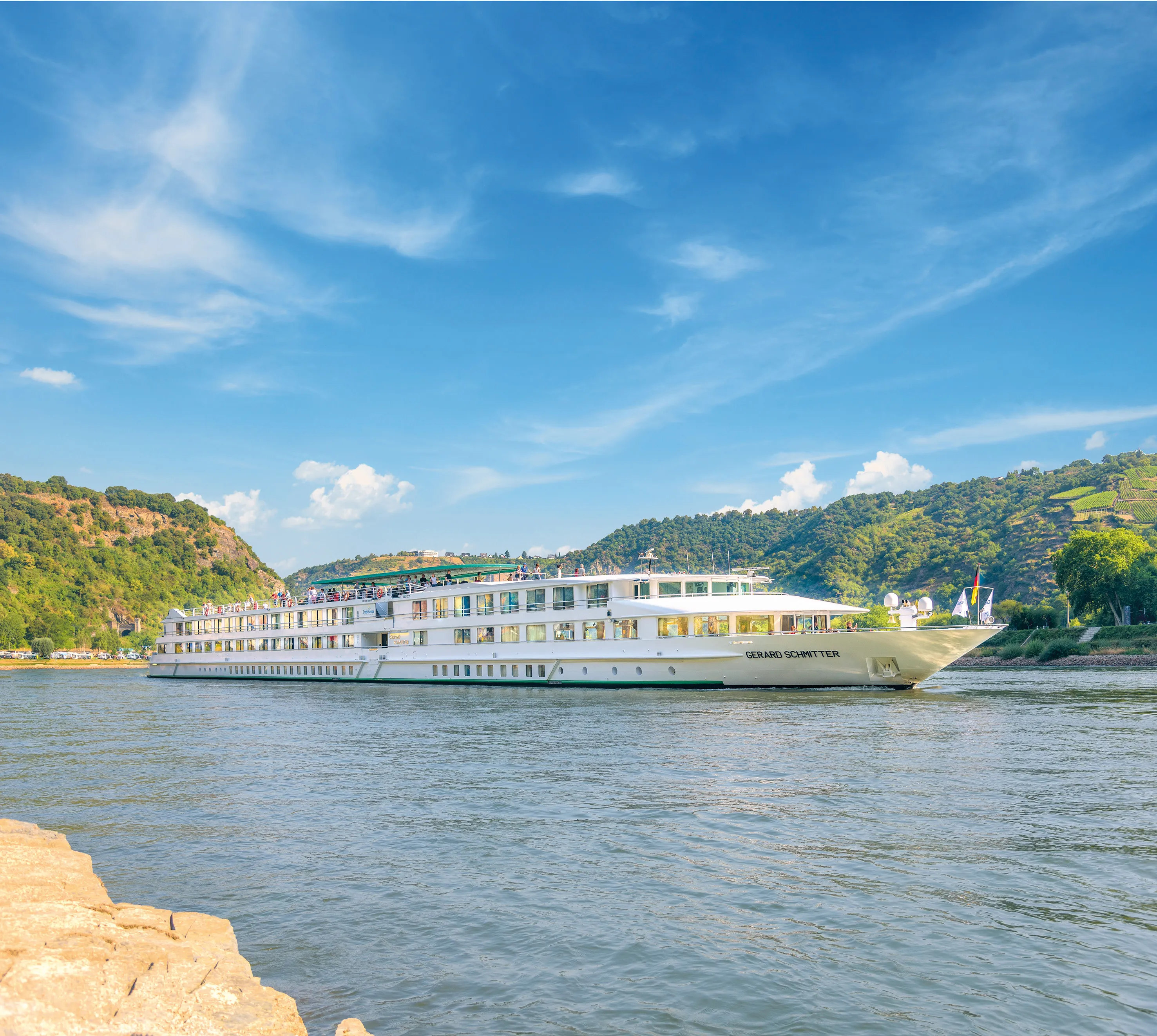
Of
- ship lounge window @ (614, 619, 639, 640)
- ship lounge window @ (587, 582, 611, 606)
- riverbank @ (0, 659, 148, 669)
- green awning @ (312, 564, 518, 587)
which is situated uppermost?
green awning @ (312, 564, 518, 587)

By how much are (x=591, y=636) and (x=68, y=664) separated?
126009 millimetres

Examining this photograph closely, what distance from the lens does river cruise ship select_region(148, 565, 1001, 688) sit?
39.8m

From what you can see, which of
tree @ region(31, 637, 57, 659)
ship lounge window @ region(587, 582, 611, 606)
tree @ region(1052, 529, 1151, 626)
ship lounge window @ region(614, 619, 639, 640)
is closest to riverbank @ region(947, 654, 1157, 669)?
tree @ region(1052, 529, 1151, 626)

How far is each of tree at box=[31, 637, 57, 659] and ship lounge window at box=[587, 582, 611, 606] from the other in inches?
5122

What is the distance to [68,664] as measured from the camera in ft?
460

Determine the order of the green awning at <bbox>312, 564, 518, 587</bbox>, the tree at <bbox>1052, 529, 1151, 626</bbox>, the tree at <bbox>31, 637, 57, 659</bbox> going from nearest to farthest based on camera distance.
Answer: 1. the green awning at <bbox>312, 564, 518, 587</bbox>
2. the tree at <bbox>1052, 529, 1151, 626</bbox>
3. the tree at <bbox>31, 637, 57, 659</bbox>

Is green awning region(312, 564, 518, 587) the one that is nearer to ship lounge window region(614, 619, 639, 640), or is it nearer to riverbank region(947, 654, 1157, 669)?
ship lounge window region(614, 619, 639, 640)

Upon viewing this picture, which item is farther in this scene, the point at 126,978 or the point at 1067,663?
the point at 1067,663

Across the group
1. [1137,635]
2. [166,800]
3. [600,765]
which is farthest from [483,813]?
[1137,635]

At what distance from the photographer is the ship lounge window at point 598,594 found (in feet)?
152

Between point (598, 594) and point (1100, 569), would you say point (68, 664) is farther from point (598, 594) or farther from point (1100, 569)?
point (1100, 569)

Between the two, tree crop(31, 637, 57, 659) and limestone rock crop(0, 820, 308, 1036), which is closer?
limestone rock crop(0, 820, 308, 1036)

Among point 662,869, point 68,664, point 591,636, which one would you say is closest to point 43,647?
point 68,664

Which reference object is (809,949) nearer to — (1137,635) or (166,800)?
(166,800)
